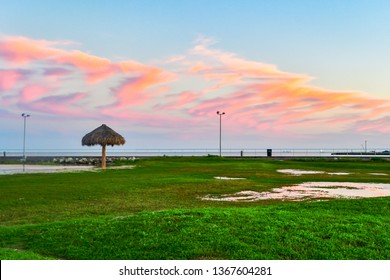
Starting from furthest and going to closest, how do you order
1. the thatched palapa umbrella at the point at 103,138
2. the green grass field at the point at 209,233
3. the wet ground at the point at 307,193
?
the thatched palapa umbrella at the point at 103,138
the wet ground at the point at 307,193
the green grass field at the point at 209,233

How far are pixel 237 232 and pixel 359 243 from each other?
2685mm

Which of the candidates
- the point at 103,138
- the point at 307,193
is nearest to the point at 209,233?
the point at 307,193

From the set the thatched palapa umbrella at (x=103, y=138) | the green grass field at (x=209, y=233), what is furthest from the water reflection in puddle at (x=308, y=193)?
the thatched palapa umbrella at (x=103, y=138)

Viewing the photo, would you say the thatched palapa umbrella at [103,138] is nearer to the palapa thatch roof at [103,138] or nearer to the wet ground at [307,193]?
the palapa thatch roof at [103,138]

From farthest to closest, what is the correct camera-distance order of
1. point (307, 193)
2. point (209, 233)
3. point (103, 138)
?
1. point (103, 138)
2. point (307, 193)
3. point (209, 233)

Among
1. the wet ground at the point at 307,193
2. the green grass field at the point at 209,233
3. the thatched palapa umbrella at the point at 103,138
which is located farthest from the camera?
the thatched palapa umbrella at the point at 103,138

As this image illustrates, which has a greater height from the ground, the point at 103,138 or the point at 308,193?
the point at 103,138

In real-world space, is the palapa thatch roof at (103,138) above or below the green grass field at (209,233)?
above

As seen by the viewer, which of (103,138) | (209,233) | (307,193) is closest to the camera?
(209,233)

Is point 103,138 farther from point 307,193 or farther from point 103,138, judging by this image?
point 307,193

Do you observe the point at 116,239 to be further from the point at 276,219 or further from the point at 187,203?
the point at 187,203

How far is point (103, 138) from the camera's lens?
46.6 meters

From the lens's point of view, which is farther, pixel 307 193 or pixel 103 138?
pixel 103 138

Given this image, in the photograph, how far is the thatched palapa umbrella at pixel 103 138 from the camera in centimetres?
4647
